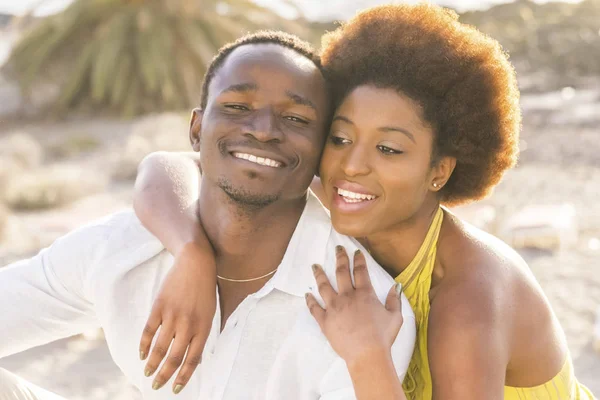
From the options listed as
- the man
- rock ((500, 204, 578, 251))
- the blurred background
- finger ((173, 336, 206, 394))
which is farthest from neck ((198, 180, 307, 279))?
rock ((500, 204, 578, 251))

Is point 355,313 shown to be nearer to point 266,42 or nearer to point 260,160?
point 260,160

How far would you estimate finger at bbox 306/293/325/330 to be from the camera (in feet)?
7.05

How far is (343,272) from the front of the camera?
2.21 meters

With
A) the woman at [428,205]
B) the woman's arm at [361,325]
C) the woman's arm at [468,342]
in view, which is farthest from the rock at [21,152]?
the woman's arm at [468,342]

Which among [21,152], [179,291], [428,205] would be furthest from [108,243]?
[21,152]

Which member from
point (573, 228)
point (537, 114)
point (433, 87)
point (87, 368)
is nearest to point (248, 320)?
point (433, 87)

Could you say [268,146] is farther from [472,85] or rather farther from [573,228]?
[573,228]

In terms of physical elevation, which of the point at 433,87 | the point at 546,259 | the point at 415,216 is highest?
the point at 433,87

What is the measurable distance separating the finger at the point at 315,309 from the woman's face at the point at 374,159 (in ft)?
0.89

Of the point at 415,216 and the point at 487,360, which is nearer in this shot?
the point at 487,360

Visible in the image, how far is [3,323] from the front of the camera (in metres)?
2.50

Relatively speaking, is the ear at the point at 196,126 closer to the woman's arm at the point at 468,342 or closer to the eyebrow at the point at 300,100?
the eyebrow at the point at 300,100

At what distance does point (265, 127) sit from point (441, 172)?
0.64 metres

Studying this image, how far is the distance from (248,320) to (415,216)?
67 centimetres
